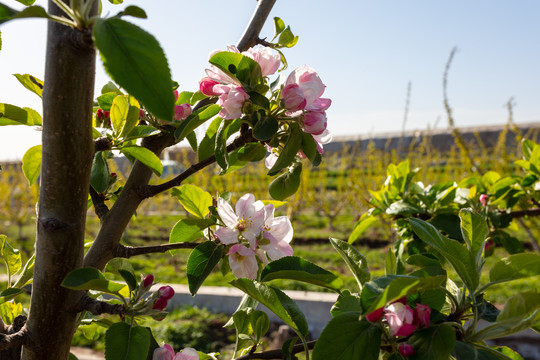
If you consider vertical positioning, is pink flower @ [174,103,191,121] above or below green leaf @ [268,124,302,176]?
above

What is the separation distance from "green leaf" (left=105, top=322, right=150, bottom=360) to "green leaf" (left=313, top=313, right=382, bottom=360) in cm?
27

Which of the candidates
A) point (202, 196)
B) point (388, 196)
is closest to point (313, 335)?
point (388, 196)

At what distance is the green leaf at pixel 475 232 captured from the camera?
711 mm

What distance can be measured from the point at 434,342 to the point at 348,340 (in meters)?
0.11

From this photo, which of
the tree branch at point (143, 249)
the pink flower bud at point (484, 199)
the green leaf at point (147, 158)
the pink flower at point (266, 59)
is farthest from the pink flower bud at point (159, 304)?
the pink flower bud at point (484, 199)

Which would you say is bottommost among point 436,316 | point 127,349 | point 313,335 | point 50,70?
point 313,335

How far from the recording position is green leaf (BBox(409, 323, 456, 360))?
59 centimetres

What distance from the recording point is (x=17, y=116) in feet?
2.81

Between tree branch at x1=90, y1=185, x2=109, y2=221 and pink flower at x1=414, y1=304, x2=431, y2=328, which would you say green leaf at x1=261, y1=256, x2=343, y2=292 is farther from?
tree branch at x1=90, y1=185, x2=109, y2=221

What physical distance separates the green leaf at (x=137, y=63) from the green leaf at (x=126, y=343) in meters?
0.40

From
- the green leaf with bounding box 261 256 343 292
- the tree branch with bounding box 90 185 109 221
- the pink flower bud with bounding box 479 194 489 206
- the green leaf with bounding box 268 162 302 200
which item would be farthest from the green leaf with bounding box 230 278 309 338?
the pink flower bud with bounding box 479 194 489 206

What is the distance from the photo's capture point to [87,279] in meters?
0.64

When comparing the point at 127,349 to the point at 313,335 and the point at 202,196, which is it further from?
the point at 313,335

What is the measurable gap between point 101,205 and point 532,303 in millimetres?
730
